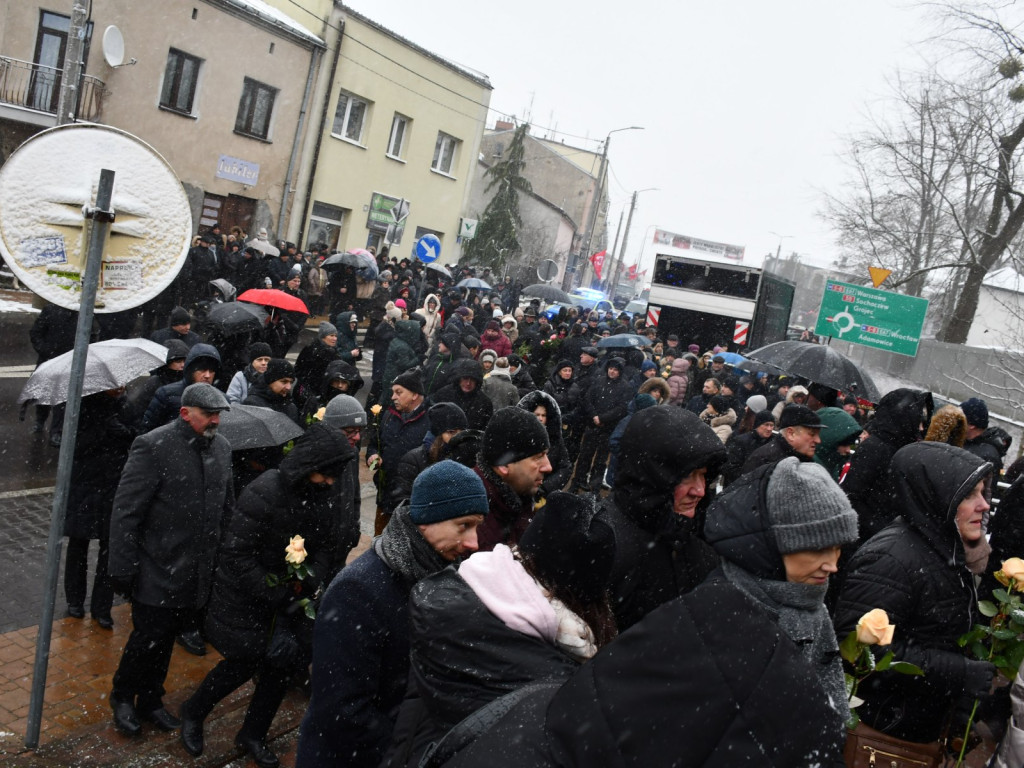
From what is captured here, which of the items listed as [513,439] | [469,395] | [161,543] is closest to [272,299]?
[469,395]

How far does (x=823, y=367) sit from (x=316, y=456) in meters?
5.57

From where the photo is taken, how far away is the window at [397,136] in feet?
96.4

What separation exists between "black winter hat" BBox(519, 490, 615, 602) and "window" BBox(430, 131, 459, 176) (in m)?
30.5

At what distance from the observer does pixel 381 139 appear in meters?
28.6

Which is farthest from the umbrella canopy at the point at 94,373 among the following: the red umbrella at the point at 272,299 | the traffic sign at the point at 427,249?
the traffic sign at the point at 427,249

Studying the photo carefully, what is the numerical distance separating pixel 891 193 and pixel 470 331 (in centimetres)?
1983

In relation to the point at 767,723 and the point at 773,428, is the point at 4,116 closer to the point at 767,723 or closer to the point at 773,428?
the point at 773,428

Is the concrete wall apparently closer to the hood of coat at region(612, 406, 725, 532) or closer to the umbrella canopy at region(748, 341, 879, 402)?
the umbrella canopy at region(748, 341, 879, 402)

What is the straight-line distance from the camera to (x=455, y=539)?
2.95m

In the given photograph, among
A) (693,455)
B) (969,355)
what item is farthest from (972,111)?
(693,455)

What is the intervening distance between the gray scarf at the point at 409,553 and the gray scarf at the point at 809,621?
104 centimetres

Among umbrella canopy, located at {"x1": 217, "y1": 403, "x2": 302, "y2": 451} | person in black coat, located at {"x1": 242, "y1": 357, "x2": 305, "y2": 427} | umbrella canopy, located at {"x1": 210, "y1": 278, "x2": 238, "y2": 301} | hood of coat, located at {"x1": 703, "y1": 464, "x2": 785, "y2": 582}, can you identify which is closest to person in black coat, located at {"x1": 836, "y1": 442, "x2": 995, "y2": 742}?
hood of coat, located at {"x1": 703, "y1": 464, "x2": 785, "y2": 582}

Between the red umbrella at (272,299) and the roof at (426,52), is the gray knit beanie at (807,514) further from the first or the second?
the roof at (426,52)

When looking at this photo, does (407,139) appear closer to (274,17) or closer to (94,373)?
(274,17)
